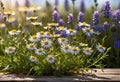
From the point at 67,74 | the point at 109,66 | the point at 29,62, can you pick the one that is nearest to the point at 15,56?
the point at 29,62

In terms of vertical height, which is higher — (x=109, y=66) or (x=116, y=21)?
(x=116, y=21)

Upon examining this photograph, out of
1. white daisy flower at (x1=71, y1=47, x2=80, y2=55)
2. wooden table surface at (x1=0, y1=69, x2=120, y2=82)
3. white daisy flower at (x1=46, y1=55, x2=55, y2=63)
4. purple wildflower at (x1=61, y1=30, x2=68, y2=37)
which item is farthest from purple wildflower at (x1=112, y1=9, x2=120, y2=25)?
white daisy flower at (x1=46, y1=55, x2=55, y2=63)

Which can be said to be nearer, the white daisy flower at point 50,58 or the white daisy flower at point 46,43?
the white daisy flower at point 50,58

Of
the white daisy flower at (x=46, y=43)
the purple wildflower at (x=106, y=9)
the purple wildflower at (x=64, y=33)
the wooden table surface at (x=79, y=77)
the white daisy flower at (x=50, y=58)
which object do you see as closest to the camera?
the wooden table surface at (x=79, y=77)

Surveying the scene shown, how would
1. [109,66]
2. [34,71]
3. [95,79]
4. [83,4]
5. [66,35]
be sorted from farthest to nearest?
[83,4], [109,66], [66,35], [34,71], [95,79]

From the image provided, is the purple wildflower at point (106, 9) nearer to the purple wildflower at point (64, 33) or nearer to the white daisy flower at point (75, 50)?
the purple wildflower at point (64, 33)

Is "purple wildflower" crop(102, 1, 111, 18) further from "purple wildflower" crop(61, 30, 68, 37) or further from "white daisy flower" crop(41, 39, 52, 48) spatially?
"white daisy flower" crop(41, 39, 52, 48)

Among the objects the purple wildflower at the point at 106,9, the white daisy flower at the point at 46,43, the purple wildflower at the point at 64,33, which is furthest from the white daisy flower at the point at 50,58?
the purple wildflower at the point at 106,9

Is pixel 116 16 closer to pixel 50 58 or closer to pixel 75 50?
pixel 75 50

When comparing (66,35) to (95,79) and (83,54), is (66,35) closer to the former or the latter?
(83,54)

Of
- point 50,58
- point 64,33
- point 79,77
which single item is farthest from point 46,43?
point 64,33

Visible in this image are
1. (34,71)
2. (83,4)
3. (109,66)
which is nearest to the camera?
(34,71)
